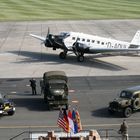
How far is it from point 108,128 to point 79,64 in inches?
940

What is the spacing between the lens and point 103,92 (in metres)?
45.5

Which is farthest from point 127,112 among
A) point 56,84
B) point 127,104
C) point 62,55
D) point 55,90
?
point 62,55

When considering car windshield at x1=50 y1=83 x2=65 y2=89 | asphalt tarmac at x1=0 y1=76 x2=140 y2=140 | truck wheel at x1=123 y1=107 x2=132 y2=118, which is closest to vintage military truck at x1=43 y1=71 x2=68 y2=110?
car windshield at x1=50 y1=83 x2=65 y2=89

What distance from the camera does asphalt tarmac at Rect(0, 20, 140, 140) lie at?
36531 millimetres

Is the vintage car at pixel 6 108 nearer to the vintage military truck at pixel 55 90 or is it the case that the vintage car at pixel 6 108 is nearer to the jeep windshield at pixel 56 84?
the vintage military truck at pixel 55 90

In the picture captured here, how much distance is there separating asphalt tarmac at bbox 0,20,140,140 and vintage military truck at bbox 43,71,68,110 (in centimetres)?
85

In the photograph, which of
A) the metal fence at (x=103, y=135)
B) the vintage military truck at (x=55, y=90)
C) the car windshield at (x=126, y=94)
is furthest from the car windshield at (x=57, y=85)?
the metal fence at (x=103, y=135)

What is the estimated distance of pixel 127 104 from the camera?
1489 inches

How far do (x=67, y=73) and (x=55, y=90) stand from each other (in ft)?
44.7

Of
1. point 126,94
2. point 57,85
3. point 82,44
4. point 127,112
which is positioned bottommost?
point 82,44

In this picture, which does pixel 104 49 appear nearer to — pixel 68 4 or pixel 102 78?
pixel 102 78

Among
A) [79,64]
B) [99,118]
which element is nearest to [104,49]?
[79,64]

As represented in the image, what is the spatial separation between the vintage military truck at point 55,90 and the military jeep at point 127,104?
3820mm

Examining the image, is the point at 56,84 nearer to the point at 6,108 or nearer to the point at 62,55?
the point at 6,108
